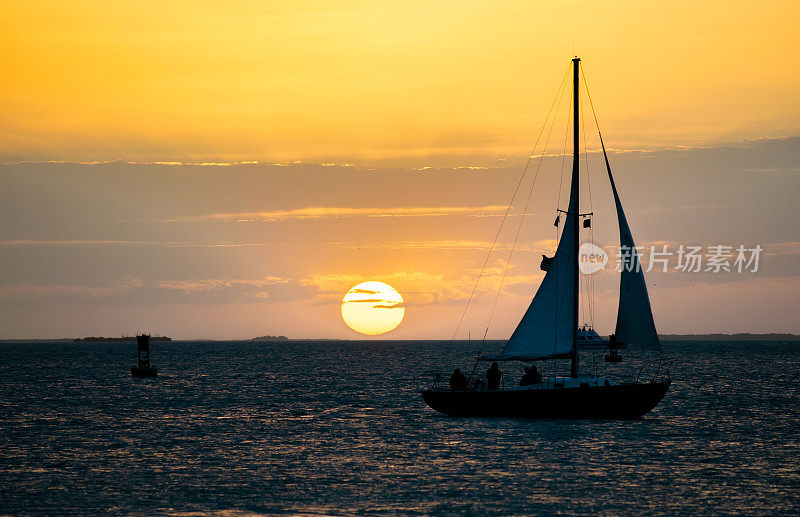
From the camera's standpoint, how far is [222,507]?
89.1 feet

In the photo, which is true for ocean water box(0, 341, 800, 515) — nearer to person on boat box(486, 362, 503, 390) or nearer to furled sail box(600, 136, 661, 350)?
person on boat box(486, 362, 503, 390)

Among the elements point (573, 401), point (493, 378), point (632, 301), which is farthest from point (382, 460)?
point (632, 301)

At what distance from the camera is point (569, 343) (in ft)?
147

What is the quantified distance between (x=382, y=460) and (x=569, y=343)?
43.0 ft

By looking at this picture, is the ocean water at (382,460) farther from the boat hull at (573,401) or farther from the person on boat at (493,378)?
the person on boat at (493,378)

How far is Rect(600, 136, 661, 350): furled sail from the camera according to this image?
42.3m

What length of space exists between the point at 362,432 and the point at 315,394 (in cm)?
2773

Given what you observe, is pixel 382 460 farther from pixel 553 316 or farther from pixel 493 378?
pixel 553 316

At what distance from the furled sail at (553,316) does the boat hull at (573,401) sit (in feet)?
A: 6.38

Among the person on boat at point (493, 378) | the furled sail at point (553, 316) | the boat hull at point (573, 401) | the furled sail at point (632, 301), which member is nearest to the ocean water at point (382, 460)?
the boat hull at point (573, 401)

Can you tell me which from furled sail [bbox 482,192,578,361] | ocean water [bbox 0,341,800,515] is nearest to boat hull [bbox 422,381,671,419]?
ocean water [bbox 0,341,800,515]

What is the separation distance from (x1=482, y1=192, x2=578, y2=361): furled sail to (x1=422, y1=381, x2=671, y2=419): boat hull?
1945mm

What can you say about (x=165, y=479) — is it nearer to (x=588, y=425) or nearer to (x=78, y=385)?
(x=588, y=425)

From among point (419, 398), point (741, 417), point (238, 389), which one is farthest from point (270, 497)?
point (238, 389)
